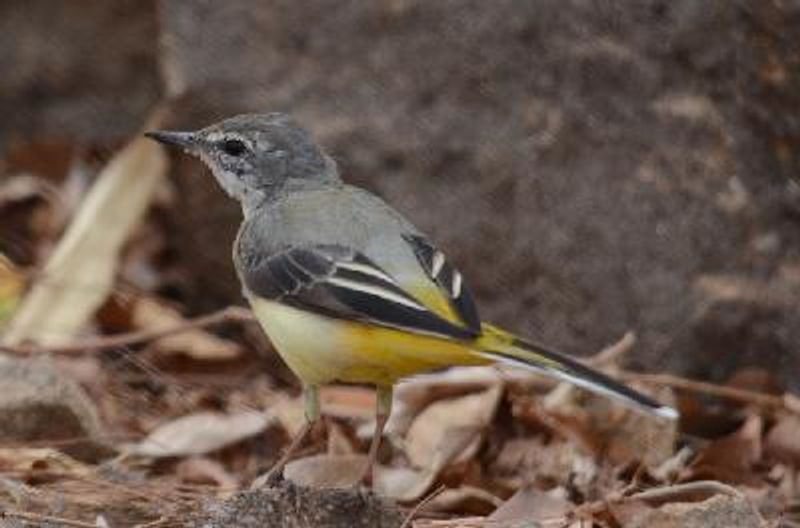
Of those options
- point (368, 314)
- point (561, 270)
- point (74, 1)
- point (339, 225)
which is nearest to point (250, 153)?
point (339, 225)

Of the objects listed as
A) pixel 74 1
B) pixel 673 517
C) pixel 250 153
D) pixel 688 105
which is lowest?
pixel 673 517

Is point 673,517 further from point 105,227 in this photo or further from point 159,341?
point 105,227

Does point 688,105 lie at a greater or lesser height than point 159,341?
greater

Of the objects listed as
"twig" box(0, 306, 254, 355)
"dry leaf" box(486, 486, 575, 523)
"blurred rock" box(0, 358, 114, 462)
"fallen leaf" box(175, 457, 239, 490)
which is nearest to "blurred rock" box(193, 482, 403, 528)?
"dry leaf" box(486, 486, 575, 523)

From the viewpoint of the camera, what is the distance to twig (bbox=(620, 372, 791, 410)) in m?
6.87

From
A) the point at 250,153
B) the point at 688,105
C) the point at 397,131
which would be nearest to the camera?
the point at 250,153

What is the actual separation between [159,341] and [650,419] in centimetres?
238

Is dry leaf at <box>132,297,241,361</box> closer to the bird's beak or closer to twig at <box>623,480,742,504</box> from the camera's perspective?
the bird's beak

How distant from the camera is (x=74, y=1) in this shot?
32.2 feet

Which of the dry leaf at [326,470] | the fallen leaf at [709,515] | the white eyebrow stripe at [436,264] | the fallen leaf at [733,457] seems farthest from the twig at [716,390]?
the white eyebrow stripe at [436,264]

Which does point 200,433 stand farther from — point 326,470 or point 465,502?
point 465,502

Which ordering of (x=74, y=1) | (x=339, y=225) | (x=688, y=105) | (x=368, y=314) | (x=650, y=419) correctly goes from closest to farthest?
(x=368, y=314) → (x=339, y=225) → (x=650, y=419) → (x=688, y=105) → (x=74, y=1)

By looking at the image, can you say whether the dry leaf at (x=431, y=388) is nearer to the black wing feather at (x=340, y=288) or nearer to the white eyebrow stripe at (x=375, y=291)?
the black wing feather at (x=340, y=288)

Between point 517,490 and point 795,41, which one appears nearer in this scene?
point 517,490
